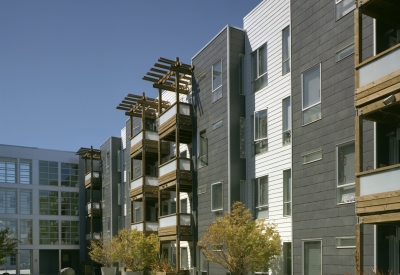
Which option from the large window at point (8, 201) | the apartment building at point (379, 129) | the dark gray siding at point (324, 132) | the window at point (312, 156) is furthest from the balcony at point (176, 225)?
the large window at point (8, 201)

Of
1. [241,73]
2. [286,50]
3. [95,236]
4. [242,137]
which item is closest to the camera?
[286,50]

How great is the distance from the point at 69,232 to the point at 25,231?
452 centimetres

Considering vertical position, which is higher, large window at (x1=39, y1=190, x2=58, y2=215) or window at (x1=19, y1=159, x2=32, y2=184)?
window at (x1=19, y1=159, x2=32, y2=184)

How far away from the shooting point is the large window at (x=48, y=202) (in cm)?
5300

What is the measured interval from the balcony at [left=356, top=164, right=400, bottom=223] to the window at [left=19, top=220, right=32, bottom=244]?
43910 mm

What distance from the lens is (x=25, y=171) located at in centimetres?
5262

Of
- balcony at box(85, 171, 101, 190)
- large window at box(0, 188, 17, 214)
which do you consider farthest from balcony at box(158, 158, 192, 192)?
large window at box(0, 188, 17, 214)

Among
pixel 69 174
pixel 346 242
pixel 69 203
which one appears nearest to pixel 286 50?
pixel 346 242

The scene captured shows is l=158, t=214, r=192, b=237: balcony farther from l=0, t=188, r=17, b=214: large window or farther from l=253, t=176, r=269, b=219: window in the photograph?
l=0, t=188, r=17, b=214: large window

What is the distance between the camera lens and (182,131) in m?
28.8

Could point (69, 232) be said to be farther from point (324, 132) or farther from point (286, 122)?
point (324, 132)

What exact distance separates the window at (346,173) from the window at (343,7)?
4.66 metres

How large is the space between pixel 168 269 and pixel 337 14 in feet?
53.3

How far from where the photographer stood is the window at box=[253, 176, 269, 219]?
22.9m
